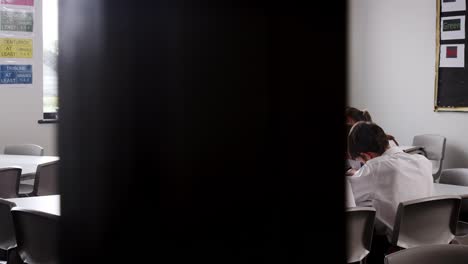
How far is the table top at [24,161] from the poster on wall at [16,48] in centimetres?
137

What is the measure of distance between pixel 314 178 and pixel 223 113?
0.08m

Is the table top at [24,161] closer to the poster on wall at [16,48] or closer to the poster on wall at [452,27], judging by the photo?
the poster on wall at [16,48]

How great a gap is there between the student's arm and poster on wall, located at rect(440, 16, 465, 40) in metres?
3.07

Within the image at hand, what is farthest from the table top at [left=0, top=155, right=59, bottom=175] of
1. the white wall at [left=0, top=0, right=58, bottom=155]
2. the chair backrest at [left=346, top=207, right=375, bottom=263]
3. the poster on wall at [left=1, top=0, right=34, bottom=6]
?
the chair backrest at [left=346, top=207, right=375, bottom=263]

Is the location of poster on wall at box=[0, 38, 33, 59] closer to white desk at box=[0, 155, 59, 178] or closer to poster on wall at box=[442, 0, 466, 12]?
white desk at box=[0, 155, 59, 178]

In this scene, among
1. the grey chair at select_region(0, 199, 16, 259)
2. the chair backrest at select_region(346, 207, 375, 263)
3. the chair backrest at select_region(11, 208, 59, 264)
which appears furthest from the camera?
the grey chair at select_region(0, 199, 16, 259)

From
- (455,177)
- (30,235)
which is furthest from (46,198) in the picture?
(455,177)

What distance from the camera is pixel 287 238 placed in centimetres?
44

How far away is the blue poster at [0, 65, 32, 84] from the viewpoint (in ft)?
18.5

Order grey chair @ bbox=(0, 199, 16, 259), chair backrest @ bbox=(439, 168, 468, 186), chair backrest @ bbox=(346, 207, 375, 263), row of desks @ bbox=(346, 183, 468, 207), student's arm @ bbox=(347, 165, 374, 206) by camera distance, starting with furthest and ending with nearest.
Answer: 1. chair backrest @ bbox=(439, 168, 468, 186)
2. row of desks @ bbox=(346, 183, 468, 207)
3. student's arm @ bbox=(347, 165, 374, 206)
4. grey chair @ bbox=(0, 199, 16, 259)
5. chair backrest @ bbox=(346, 207, 375, 263)

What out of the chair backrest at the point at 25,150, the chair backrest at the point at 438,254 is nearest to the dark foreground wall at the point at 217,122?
the chair backrest at the point at 438,254

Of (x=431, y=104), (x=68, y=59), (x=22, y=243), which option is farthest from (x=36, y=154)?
(x=68, y=59)

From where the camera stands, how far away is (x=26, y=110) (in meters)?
5.78

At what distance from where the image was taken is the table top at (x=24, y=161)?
4.03 m
